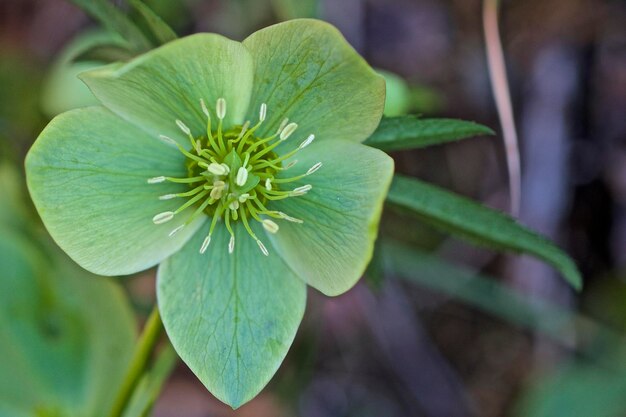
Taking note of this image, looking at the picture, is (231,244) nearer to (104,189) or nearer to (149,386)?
(104,189)

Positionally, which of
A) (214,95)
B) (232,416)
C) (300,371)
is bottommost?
(232,416)

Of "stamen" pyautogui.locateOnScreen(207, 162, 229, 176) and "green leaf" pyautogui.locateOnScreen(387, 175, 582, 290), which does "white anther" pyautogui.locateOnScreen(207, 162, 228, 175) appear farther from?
"green leaf" pyautogui.locateOnScreen(387, 175, 582, 290)

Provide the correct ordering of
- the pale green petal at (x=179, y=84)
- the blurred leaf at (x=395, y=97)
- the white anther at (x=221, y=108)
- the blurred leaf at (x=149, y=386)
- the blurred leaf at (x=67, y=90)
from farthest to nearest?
the blurred leaf at (x=67, y=90)
the blurred leaf at (x=395, y=97)
the blurred leaf at (x=149, y=386)
the white anther at (x=221, y=108)
the pale green petal at (x=179, y=84)

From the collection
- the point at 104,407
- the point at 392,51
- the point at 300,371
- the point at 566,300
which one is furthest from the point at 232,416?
the point at 392,51

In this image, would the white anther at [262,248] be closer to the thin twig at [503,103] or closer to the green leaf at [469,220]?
the green leaf at [469,220]

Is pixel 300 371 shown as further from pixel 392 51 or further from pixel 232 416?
pixel 392 51

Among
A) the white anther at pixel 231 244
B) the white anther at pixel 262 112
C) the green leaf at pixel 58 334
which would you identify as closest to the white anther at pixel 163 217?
the white anther at pixel 231 244
